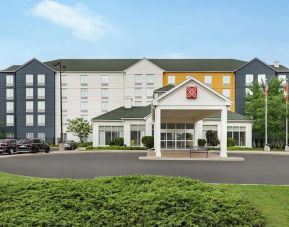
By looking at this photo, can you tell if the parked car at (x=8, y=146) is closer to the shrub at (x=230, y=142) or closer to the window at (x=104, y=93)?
the shrub at (x=230, y=142)

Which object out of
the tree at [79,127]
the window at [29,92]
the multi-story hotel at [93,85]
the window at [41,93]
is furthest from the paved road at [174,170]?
the window at [29,92]

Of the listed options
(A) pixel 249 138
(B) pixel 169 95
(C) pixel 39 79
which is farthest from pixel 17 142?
(C) pixel 39 79

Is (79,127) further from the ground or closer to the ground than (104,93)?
closer to the ground

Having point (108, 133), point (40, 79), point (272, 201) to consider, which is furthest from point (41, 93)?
point (272, 201)

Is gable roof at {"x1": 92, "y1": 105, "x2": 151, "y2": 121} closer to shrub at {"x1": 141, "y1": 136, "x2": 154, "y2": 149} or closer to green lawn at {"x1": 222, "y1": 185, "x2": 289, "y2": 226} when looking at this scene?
shrub at {"x1": 141, "y1": 136, "x2": 154, "y2": 149}

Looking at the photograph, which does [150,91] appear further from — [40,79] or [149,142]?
[149,142]

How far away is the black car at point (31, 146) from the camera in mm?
39281

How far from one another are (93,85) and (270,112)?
33026 millimetres

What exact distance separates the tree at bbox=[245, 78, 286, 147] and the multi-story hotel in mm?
6169

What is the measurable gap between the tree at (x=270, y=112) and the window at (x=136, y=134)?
17096 millimetres

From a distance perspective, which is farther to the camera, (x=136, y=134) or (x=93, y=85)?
(x=93, y=85)

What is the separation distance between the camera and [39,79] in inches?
2842

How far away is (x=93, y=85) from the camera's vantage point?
71625 millimetres

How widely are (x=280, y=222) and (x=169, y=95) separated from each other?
2375 cm
